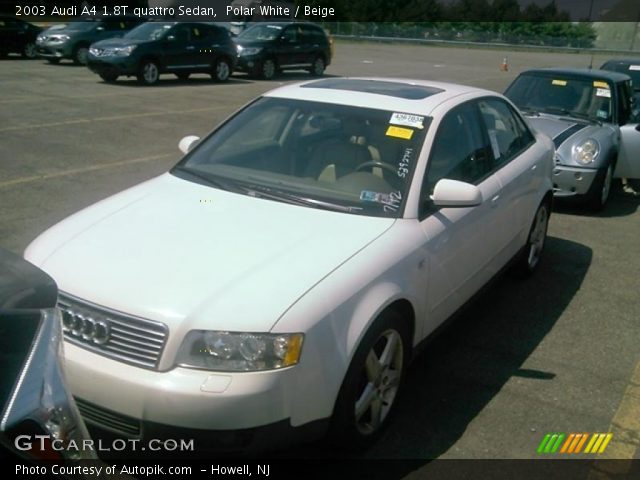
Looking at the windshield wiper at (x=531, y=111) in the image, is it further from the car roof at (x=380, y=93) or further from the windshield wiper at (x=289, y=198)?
the windshield wiper at (x=289, y=198)

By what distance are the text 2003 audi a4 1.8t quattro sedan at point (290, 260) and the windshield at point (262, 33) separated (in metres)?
16.7

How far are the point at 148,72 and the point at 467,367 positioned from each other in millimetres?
14605

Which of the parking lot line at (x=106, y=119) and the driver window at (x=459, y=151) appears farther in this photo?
the parking lot line at (x=106, y=119)

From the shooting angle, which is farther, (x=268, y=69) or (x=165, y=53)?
(x=268, y=69)

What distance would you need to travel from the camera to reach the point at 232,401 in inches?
104

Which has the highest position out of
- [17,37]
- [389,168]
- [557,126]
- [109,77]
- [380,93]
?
[380,93]

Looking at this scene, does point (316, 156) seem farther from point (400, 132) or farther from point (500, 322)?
point (500, 322)

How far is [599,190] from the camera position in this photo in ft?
24.6

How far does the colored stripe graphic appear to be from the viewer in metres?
3.41

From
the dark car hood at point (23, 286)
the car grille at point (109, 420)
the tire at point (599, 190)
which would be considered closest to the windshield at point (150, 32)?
the tire at point (599, 190)

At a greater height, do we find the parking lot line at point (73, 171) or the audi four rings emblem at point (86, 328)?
the audi four rings emblem at point (86, 328)

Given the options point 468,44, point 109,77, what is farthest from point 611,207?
point 468,44

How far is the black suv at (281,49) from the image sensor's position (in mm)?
19969

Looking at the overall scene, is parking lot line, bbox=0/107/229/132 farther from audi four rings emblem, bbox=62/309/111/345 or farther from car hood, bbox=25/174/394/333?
audi four rings emblem, bbox=62/309/111/345
